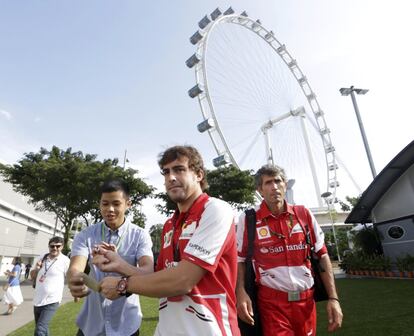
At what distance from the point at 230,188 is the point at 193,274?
93.8 ft

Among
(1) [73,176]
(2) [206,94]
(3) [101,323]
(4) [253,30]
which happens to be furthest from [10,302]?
(4) [253,30]

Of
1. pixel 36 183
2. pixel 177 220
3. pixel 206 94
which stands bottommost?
pixel 177 220

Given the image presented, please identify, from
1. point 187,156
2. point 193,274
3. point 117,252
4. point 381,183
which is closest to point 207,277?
point 193,274

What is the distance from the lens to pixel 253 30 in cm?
3120

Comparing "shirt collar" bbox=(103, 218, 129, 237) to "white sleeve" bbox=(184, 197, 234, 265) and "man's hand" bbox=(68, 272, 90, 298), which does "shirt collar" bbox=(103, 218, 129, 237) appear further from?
"white sleeve" bbox=(184, 197, 234, 265)

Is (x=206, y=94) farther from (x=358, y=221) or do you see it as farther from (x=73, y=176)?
(x=358, y=221)

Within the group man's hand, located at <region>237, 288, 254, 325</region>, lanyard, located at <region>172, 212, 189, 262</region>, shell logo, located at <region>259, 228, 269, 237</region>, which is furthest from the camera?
shell logo, located at <region>259, 228, 269, 237</region>

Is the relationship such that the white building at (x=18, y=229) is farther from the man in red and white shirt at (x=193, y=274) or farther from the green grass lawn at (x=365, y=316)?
the man in red and white shirt at (x=193, y=274)

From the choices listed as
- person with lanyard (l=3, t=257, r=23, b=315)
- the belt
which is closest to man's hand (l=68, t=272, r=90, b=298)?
the belt

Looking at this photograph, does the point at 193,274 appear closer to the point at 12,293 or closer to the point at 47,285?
the point at 47,285

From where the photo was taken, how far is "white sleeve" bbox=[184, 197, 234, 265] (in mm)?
1572

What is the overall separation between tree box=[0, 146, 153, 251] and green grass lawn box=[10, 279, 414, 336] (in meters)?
11.6

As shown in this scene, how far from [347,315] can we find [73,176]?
1876 centimetres

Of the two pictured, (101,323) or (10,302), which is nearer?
(101,323)
